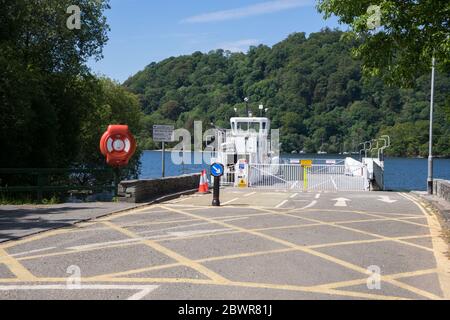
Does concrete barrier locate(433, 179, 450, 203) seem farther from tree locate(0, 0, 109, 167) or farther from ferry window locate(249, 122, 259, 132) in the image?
ferry window locate(249, 122, 259, 132)

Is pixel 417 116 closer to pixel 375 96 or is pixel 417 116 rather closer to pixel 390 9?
pixel 375 96

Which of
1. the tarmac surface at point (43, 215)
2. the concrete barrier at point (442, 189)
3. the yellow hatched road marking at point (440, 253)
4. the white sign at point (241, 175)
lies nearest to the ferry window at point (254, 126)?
the white sign at point (241, 175)

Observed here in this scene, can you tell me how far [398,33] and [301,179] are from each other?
21.3m

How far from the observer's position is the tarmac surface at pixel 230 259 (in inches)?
248

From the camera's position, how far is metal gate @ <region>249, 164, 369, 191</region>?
28.1 m

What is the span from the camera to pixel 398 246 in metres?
9.50

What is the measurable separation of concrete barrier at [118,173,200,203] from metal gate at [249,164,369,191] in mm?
6843

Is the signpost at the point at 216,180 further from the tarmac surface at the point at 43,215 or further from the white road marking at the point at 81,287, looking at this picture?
the white road marking at the point at 81,287

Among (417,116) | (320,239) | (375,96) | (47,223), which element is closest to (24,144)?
(47,223)

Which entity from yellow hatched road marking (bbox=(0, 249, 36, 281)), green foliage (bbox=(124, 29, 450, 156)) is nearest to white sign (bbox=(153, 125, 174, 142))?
yellow hatched road marking (bbox=(0, 249, 36, 281))

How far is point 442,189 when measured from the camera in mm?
19781

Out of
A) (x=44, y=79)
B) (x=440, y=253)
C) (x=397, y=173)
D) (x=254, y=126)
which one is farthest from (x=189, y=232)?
(x=397, y=173)
